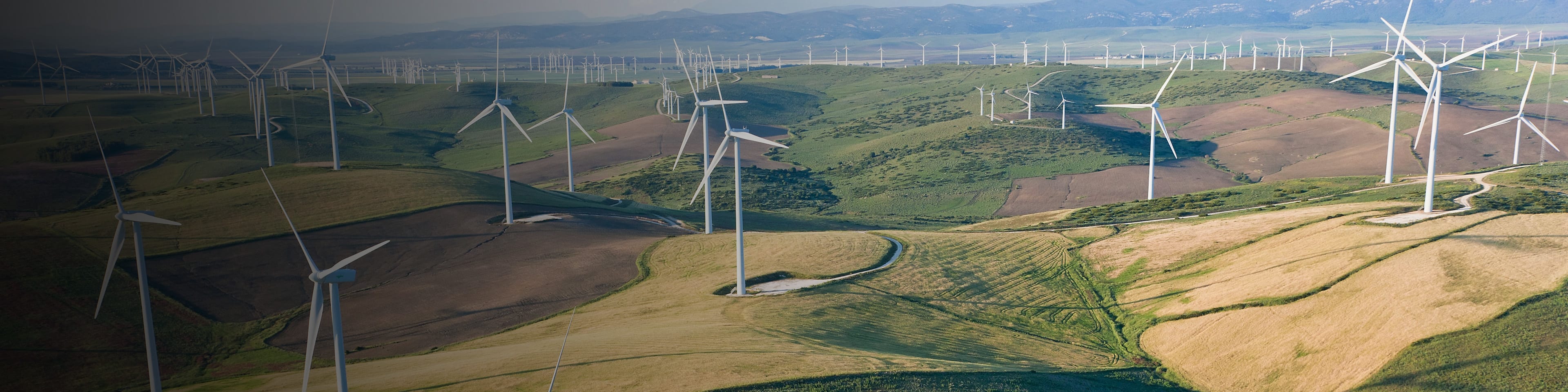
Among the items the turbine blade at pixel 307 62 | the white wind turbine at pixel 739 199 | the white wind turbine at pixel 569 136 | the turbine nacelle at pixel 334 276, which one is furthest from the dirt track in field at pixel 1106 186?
the turbine nacelle at pixel 334 276

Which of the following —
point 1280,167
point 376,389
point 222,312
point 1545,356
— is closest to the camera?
point 376,389

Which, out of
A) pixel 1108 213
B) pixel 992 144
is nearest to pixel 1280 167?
pixel 992 144

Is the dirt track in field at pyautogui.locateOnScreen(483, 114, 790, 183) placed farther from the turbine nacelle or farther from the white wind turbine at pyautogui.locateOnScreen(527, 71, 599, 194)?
the turbine nacelle

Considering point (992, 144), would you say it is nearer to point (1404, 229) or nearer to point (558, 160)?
point (558, 160)

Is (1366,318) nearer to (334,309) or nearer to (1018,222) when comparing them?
(334,309)

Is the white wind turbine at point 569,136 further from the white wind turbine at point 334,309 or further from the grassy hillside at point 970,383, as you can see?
the white wind turbine at point 334,309

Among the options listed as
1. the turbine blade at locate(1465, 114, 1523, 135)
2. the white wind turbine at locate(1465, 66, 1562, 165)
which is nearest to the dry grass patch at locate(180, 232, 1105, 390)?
the turbine blade at locate(1465, 114, 1523, 135)

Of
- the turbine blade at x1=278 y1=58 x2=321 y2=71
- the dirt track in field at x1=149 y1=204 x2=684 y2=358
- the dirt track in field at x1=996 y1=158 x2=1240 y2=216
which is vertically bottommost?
the dirt track in field at x1=996 y1=158 x2=1240 y2=216

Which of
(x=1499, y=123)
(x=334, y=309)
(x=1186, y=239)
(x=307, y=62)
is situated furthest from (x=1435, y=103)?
(x=307, y=62)
